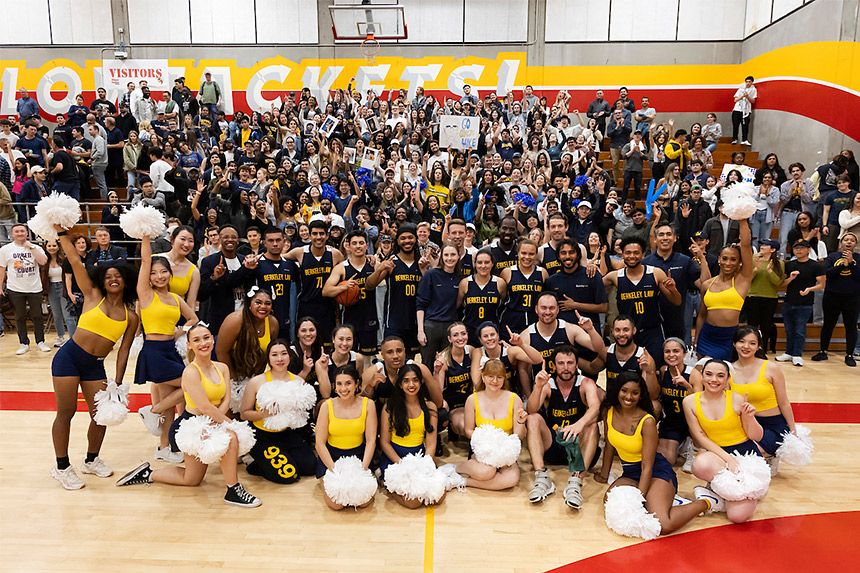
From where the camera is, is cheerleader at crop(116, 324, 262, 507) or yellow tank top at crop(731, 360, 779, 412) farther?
yellow tank top at crop(731, 360, 779, 412)

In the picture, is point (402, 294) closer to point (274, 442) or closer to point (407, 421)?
point (407, 421)

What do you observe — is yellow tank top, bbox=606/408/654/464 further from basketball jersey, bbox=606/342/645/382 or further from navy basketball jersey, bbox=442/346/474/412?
navy basketball jersey, bbox=442/346/474/412

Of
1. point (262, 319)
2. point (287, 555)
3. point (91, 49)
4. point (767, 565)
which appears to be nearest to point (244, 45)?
point (91, 49)

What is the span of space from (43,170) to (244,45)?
912cm

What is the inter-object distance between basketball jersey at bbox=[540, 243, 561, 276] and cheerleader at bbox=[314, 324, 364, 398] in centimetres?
226

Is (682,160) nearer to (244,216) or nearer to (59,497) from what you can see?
(244,216)

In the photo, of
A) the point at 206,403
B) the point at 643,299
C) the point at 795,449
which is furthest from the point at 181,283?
the point at 795,449

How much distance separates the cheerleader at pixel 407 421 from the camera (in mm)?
4227

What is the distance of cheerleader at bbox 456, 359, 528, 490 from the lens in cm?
426

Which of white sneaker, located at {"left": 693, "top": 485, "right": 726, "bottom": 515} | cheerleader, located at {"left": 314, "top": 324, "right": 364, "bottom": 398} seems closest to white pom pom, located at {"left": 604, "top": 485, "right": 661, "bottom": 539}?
white sneaker, located at {"left": 693, "top": 485, "right": 726, "bottom": 515}

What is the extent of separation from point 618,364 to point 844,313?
4.84 metres

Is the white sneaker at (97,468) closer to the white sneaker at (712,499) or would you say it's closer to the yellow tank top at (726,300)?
the white sneaker at (712,499)

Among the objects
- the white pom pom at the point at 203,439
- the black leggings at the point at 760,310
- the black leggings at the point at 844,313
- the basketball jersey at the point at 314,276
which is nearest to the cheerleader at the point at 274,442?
the white pom pom at the point at 203,439

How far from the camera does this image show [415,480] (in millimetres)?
3975
